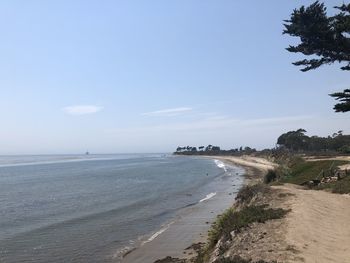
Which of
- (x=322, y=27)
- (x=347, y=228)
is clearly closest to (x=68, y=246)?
(x=347, y=228)

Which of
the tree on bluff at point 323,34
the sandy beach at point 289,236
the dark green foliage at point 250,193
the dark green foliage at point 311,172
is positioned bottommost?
the sandy beach at point 289,236

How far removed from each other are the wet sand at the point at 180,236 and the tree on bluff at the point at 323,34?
33.9 feet

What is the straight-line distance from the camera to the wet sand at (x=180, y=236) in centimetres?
2111

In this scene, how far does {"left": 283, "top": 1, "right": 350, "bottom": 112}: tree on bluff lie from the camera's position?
75.1 feet

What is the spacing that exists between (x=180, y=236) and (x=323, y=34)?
1291 centimetres

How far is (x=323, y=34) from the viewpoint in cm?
2327

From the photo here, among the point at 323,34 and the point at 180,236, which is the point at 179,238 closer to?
the point at 180,236

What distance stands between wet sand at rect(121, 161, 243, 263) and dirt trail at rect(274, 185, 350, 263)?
5637mm

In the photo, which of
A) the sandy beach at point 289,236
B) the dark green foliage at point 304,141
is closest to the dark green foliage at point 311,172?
the sandy beach at point 289,236

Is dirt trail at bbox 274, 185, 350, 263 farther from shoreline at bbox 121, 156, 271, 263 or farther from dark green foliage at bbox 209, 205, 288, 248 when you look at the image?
shoreline at bbox 121, 156, 271, 263

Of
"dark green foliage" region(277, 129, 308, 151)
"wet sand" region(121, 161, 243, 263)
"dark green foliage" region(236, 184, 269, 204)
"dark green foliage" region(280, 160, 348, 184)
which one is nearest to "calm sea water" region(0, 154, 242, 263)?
"wet sand" region(121, 161, 243, 263)

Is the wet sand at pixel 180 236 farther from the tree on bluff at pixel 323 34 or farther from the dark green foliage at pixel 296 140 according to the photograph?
the dark green foliage at pixel 296 140

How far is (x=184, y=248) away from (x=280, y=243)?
34.2 ft

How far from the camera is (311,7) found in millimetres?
22844
